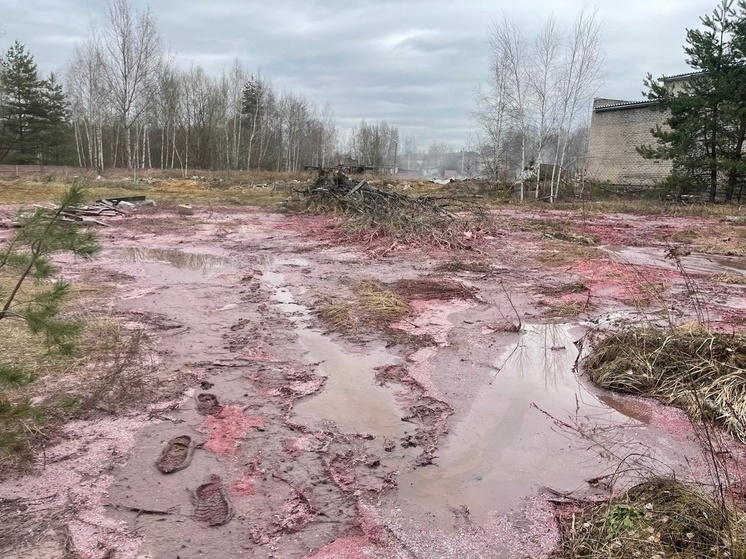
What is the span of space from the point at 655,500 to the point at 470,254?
377 inches

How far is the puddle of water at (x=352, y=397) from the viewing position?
418cm

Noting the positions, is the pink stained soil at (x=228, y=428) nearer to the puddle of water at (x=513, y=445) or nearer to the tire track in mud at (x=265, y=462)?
the tire track in mud at (x=265, y=462)

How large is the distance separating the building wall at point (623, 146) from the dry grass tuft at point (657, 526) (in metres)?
31.1

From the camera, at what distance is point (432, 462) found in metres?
3.66

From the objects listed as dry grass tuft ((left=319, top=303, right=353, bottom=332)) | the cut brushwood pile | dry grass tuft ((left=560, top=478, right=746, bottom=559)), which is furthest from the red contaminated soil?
the cut brushwood pile

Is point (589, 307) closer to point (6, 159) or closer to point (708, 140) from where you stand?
point (708, 140)

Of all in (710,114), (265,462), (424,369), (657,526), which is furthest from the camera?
(710,114)

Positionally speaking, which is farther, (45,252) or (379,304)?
(379,304)

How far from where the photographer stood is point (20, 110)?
1618 inches

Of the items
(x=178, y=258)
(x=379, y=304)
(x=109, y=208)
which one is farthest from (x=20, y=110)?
(x=379, y=304)

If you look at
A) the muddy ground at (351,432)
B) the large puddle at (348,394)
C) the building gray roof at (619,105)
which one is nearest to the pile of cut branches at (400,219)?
the muddy ground at (351,432)

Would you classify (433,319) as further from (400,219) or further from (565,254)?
(400,219)

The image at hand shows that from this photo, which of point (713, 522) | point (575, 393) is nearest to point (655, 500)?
point (713, 522)

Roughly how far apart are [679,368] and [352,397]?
9.92 feet
